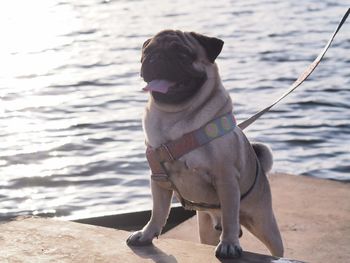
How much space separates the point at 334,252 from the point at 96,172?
10.6 ft

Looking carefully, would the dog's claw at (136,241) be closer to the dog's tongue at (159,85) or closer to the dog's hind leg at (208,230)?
the dog's hind leg at (208,230)

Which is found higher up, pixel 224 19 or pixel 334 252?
pixel 334 252

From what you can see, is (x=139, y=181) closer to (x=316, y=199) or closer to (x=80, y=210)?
(x=80, y=210)

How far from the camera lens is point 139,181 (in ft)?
24.2

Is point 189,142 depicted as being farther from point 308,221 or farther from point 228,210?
point 308,221

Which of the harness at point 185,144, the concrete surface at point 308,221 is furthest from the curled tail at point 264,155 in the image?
the concrete surface at point 308,221

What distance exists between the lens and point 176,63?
147 inches

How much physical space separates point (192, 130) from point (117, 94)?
726cm

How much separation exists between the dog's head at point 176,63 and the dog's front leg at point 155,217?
465mm

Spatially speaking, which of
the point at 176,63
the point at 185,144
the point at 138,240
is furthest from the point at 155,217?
the point at 176,63

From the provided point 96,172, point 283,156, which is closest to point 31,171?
point 96,172

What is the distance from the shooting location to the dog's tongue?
3.76 m

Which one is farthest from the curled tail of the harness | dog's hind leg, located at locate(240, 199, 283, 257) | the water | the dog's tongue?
the water

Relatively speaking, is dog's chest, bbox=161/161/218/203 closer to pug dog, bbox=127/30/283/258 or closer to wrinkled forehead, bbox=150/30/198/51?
pug dog, bbox=127/30/283/258
